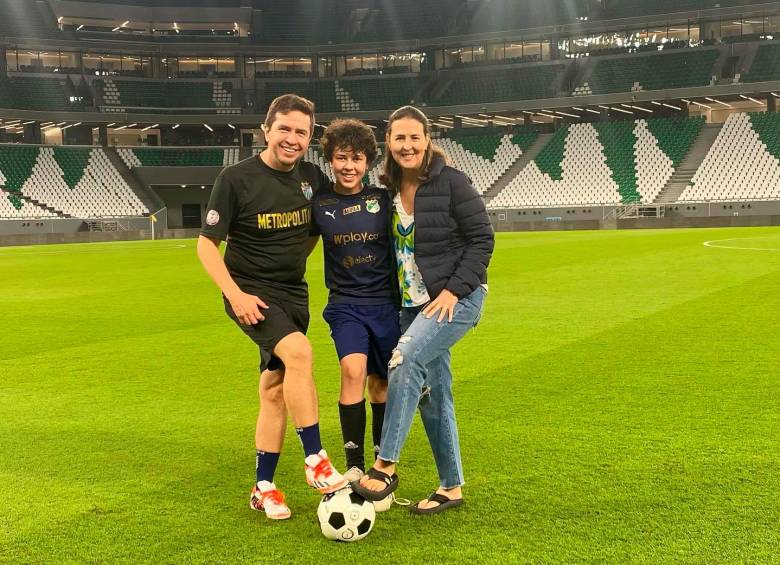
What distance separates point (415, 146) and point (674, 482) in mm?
2525

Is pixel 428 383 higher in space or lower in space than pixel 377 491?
higher

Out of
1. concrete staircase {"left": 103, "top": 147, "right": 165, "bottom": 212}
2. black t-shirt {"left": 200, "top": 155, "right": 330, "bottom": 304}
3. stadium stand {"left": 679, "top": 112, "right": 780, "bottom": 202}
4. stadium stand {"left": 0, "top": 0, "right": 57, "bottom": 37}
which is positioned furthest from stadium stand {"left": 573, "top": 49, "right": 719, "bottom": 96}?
black t-shirt {"left": 200, "top": 155, "right": 330, "bottom": 304}

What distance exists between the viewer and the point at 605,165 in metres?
55.6

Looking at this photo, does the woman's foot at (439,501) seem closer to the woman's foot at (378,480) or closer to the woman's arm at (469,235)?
the woman's foot at (378,480)

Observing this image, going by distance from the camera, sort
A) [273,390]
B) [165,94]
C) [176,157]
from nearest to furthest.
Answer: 1. [273,390]
2. [176,157]
3. [165,94]

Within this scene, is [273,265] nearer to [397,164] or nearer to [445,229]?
[397,164]

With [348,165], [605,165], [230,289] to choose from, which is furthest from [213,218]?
[605,165]

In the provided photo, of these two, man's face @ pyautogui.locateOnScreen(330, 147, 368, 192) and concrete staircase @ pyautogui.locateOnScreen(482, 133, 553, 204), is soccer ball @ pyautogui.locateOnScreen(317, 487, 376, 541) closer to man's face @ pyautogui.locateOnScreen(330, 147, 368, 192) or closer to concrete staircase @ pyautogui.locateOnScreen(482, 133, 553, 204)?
man's face @ pyautogui.locateOnScreen(330, 147, 368, 192)

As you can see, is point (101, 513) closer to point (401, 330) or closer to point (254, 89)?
point (401, 330)

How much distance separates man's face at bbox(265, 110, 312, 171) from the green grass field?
6.60 ft

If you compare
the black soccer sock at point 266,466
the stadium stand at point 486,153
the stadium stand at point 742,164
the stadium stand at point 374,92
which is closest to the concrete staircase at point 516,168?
the stadium stand at point 486,153

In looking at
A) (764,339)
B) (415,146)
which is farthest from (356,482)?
(764,339)

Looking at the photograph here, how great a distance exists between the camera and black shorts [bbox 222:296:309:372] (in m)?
4.71

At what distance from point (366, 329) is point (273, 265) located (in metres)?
0.66
